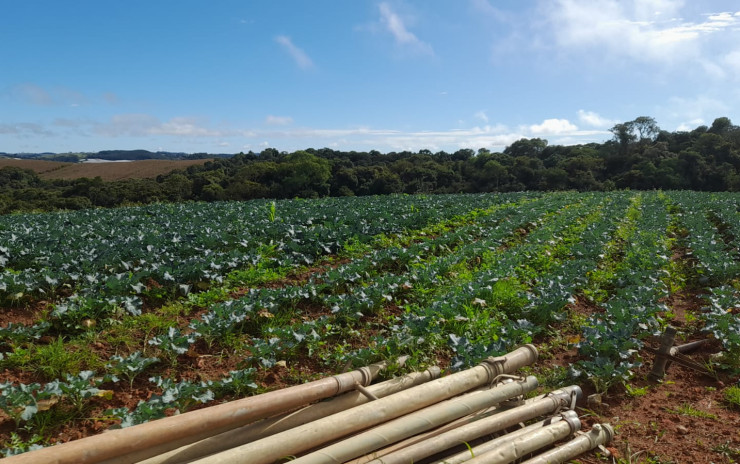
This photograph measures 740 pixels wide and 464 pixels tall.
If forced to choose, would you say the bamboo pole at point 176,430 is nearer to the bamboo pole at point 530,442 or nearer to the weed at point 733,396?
the bamboo pole at point 530,442

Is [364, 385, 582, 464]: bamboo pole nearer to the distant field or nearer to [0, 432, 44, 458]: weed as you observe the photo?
[0, 432, 44, 458]: weed

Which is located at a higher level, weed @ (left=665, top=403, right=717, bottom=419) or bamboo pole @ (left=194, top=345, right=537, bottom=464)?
bamboo pole @ (left=194, top=345, right=537, bottom=464)

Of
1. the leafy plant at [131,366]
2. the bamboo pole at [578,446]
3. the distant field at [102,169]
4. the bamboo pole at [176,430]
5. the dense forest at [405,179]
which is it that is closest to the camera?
the bamboo pole at [176,430]

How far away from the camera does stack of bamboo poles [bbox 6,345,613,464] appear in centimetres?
269

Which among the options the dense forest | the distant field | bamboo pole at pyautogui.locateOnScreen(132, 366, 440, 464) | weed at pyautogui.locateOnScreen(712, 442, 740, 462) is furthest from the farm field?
the distant field

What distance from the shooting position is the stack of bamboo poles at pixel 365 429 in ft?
8.81

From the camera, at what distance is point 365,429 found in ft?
10.7

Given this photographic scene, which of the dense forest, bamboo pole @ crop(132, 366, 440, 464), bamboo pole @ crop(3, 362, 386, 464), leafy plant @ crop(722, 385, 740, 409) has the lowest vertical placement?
leafy plant @ crop(722, 385, 740, 409)

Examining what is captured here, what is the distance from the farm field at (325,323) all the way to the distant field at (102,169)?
190 ft

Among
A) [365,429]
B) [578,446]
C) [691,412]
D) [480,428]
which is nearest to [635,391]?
[691,412]

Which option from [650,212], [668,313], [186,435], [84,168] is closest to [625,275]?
[668,313]

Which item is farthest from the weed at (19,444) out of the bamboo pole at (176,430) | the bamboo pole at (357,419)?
the bamboo pole at (357,419)

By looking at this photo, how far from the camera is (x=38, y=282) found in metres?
6.35

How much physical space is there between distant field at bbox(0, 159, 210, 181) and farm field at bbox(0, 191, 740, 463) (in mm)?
57937
